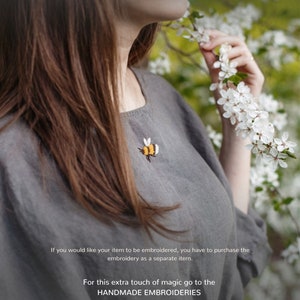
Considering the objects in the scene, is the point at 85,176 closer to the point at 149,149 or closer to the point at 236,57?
the point at 149,149

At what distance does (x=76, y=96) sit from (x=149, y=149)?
136mm

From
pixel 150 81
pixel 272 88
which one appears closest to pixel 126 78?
pixel 150 81

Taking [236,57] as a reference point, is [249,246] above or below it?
below


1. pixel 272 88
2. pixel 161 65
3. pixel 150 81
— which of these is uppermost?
pixel 150 81

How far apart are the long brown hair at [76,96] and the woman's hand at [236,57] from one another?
9.4 inches

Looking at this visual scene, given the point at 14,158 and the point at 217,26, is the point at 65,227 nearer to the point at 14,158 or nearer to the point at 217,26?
the point at 14,158

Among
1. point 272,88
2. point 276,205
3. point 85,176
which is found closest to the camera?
point 85,176

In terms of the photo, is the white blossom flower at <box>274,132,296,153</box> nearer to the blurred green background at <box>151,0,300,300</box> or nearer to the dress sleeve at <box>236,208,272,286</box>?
the dress sleeve at <box>236,208,272,286</box>

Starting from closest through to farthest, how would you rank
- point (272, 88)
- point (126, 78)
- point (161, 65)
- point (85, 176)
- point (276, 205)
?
point (85, 176) → point (126, 78) → point (276, 205) → point (161, 65) → point (272, 88)

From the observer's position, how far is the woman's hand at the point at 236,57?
953 millimetres

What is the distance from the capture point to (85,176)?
2.43ft

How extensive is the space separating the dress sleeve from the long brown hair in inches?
11.5

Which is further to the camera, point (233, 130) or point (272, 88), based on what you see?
point (272, 88)

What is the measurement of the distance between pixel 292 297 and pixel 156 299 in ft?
2.19
